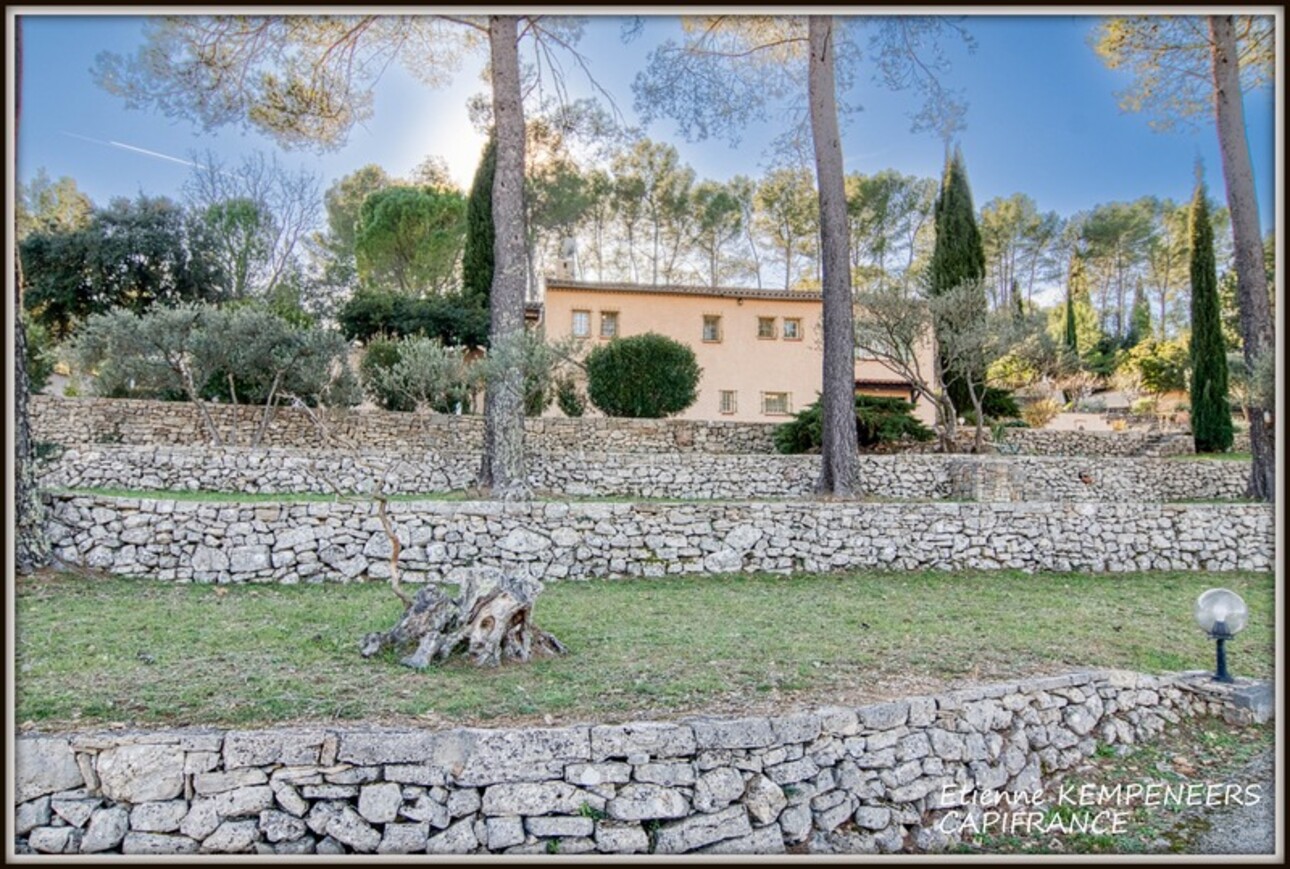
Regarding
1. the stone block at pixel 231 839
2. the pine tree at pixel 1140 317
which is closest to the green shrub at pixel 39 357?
the stone block at pixel 231 839

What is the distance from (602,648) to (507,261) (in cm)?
643

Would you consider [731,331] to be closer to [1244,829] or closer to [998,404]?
[998,404]

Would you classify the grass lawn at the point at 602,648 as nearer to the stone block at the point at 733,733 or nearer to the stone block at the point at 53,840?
the stone block at the point at 733,733

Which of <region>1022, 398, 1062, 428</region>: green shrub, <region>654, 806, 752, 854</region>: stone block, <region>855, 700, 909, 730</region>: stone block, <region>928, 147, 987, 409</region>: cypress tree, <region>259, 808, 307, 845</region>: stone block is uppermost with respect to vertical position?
<region>928, 147, 987, 409</region>: cypress tree

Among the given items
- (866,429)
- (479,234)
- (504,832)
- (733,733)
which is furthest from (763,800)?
(479,234)

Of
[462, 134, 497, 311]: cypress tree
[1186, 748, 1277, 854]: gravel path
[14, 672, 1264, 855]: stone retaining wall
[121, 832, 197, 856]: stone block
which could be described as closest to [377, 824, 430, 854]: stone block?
[14, 672, 1264, 855]: stone retaining wall

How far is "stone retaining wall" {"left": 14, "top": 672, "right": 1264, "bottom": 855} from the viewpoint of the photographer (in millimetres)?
2783

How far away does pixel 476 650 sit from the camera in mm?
4098

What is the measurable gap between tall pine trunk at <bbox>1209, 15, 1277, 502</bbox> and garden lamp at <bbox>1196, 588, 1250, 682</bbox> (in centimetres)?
731

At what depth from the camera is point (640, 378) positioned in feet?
51.5

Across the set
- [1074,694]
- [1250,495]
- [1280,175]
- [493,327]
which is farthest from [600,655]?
[1250,495]

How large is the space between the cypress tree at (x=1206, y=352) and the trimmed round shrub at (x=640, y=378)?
11977 mm

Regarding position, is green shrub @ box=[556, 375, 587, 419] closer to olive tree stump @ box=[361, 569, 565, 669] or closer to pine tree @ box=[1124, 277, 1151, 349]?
olive tree stump @ box=[361, 569, 565, 669]

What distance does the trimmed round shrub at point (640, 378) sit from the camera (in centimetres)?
1563
